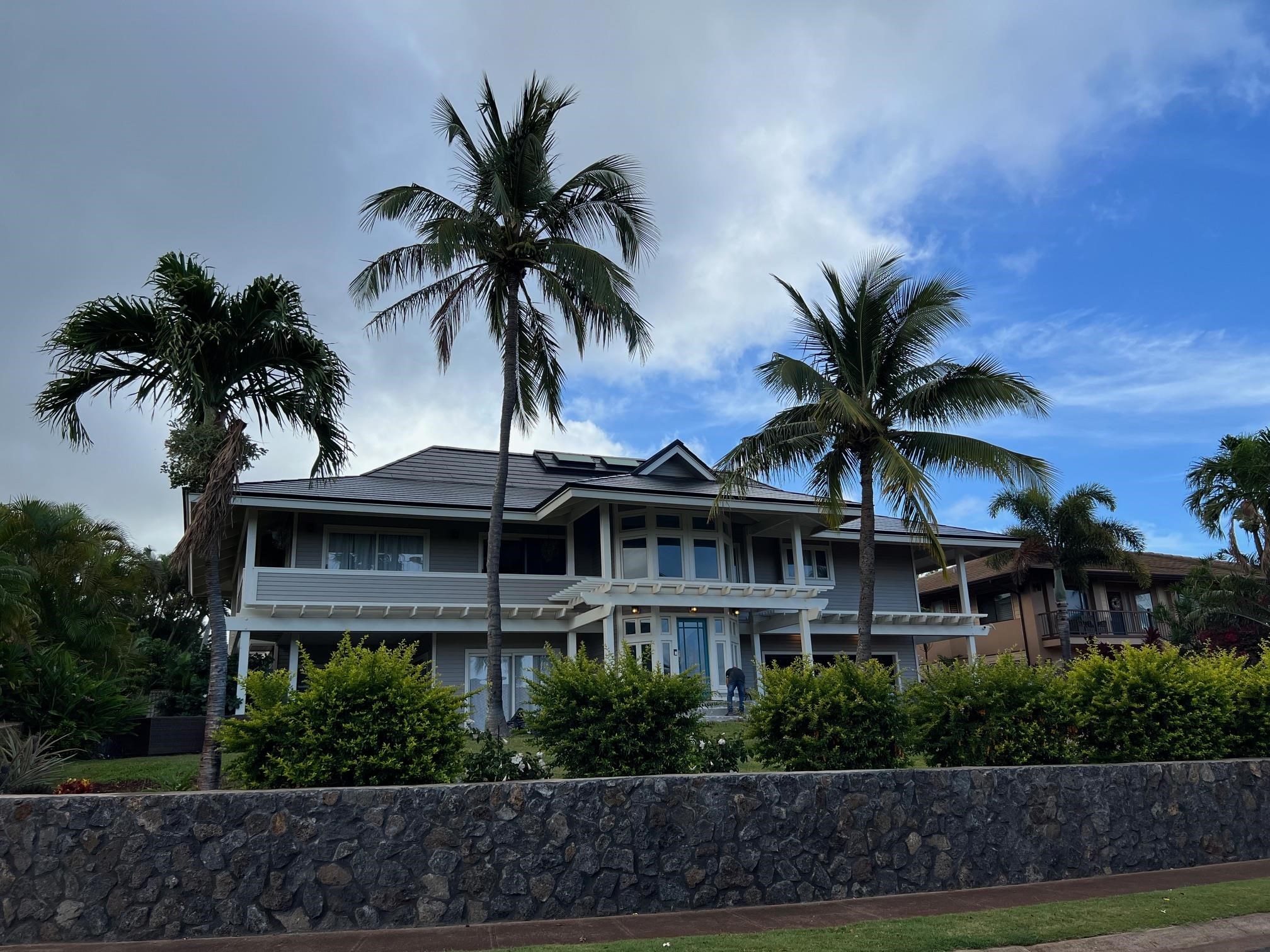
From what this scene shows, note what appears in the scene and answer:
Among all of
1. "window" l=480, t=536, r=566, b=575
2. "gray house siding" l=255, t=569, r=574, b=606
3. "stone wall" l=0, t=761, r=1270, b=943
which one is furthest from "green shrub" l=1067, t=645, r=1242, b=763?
"window" l=480, t=536, r=566, b=575

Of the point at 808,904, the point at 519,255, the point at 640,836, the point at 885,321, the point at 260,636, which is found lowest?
the point at 808,904

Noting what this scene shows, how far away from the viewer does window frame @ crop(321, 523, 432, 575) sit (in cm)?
2197

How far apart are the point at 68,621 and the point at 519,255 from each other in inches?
499

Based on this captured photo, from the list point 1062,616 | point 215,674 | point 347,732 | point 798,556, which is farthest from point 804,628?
point 347,732

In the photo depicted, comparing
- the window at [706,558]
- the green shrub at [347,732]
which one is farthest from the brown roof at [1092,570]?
the green shrub at [347,732]

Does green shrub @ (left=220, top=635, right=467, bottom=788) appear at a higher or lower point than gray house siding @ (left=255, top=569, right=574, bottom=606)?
lower

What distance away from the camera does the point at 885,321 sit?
59.1 ft

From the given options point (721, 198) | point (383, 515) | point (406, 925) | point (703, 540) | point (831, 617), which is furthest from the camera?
point (831, 617)

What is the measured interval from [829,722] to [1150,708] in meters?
4.59

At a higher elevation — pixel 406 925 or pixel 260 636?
pixel 260 636

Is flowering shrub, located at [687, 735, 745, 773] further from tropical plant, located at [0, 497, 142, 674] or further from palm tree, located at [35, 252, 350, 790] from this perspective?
tropical plant, located at [0, 497, 142, 674]

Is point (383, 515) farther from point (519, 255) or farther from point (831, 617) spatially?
point (831, 617)

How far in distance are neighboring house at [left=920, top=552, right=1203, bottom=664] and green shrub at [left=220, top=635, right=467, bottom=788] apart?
89.9 feet

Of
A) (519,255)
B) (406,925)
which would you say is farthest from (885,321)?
(406,925)
